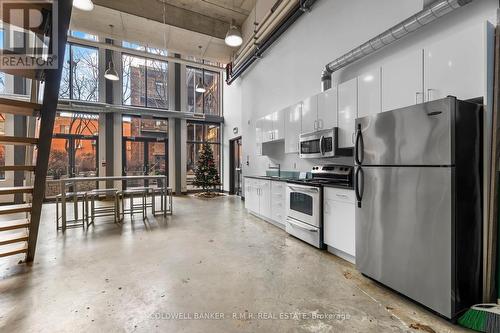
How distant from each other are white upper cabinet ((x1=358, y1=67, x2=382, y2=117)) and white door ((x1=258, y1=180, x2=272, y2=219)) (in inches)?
94.7

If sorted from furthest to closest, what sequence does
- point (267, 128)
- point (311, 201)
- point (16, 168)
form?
1. point (267, 128)
2. point (311, 201)
3. point (16, 168)

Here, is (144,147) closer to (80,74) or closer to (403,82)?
(80,74)

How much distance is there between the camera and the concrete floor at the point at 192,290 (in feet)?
Result: 5.97

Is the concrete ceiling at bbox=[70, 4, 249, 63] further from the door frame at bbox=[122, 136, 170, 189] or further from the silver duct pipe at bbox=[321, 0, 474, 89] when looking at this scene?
the silver duct pipe at bbox=[321, 0, 474, 89]

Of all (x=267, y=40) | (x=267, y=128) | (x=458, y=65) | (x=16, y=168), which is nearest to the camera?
(x=458, y=65)

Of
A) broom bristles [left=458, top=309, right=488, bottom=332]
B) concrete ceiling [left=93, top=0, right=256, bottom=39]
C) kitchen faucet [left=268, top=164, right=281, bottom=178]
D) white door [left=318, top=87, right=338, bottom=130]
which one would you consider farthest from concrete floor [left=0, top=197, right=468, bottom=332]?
concrete ceiling [left=93, top=0, right=256, bottom=39]

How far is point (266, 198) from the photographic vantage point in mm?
4879

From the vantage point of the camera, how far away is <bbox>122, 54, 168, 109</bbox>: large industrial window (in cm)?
850

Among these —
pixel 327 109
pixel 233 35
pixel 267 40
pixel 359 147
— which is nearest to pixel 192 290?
pixel 359 147

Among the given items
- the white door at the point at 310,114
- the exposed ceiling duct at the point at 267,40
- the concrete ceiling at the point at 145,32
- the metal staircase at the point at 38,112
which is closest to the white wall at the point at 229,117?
the exposed ceiling duct at the point at 267,40

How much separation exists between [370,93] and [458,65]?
0.88 metres

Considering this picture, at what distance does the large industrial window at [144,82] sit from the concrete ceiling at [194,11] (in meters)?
3.38

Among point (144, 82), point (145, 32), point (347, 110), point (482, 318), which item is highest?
point (145, 32)

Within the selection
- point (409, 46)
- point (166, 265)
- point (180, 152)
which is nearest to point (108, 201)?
point (180, 152)
